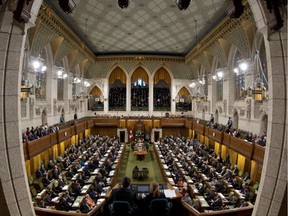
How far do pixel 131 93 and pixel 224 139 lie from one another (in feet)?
58.6

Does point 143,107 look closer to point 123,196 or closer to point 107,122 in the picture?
point 107,122

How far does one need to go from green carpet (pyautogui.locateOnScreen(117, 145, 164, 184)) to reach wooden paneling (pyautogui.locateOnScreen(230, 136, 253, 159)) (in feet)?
15.9

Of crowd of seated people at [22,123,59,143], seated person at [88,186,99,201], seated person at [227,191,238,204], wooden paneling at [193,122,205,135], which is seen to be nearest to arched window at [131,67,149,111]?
wooden paneling at [193,122,205,135]

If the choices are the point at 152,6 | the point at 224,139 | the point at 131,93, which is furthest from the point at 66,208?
the point at 131,93

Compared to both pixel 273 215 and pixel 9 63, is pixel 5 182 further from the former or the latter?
pixel 273 215

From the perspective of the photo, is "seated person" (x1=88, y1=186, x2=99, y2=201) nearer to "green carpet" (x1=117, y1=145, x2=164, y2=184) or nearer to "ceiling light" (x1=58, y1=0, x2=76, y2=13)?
"green carpet" (x1=117, y1=145, x2=164, y2=184)

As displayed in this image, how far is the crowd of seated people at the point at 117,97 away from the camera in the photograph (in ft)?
103

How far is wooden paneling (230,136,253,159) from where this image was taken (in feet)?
38.7

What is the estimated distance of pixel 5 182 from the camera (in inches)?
128

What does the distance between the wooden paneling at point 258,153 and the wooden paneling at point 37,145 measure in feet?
35.3

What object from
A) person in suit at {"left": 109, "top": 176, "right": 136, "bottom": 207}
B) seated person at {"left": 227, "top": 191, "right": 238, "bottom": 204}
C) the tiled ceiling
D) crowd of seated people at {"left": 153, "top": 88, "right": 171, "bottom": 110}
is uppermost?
the tiled ceiling

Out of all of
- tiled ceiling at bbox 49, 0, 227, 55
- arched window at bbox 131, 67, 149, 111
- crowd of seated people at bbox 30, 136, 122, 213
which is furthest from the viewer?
arched window at bbox 131, 67, 149, 111

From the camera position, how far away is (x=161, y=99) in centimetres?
3162

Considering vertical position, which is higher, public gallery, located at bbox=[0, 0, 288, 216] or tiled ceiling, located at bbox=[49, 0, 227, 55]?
tiled ceiling, located at bbox=[49, 0, 227, 55]
